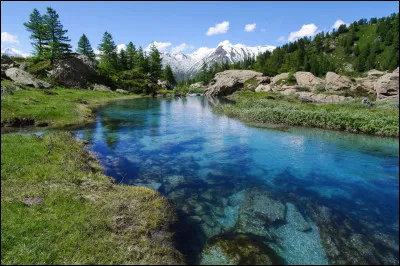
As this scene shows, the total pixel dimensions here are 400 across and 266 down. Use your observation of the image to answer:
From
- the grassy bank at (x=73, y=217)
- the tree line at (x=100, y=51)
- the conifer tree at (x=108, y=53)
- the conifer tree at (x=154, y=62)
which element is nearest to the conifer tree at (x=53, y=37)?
the tree line at (x=100, y=51)

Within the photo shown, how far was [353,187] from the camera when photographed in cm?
1596

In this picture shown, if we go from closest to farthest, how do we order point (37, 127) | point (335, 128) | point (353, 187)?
point (353, 187)
point (37, 127)
point (335, 128)

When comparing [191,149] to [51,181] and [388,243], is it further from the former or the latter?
[388,243]

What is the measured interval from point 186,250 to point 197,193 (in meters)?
5.25

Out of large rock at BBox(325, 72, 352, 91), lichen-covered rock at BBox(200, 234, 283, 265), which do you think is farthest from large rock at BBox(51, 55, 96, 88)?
lichen-covered rock at BBox(200, 234, 283, 265)

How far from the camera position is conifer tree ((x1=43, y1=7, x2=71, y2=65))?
7019 cm

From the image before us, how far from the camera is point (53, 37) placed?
71688mm

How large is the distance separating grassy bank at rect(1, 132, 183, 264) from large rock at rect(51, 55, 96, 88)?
64004 millimetres

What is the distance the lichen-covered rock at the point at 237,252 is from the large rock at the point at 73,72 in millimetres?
75581

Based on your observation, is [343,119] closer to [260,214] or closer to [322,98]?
[260,214]

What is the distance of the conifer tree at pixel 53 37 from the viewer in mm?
70188

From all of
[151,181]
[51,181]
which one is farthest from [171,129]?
[51,181]

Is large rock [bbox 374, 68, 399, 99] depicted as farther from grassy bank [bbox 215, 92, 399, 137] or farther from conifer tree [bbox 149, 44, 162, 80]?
conifer tree [bbox 149, 44, 162, 80]

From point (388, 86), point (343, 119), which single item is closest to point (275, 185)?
point (343, 119)
